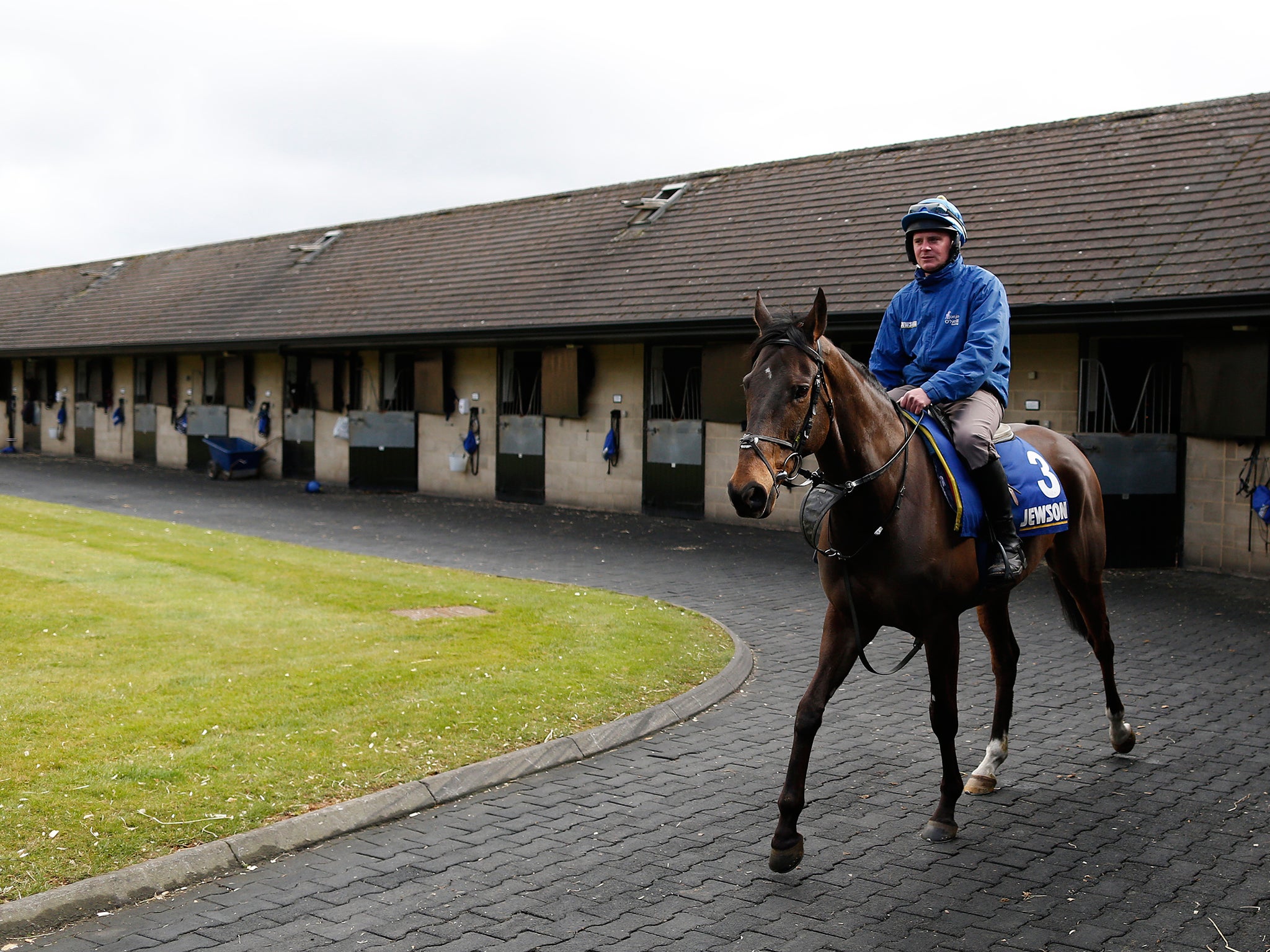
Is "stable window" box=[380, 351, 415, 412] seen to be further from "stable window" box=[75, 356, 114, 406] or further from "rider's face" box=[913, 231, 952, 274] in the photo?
"rider's face" box=[913, 231, 952, 274]

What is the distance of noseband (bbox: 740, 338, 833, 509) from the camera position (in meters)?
4.45

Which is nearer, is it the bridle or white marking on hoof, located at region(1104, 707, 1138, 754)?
the bridle

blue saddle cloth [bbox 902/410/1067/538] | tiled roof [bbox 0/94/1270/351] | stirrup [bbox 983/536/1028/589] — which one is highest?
tiled roof [bbox 0/94/1270/351]

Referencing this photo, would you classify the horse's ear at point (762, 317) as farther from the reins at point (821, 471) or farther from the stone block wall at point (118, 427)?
the stone block wall at point (118, 427)

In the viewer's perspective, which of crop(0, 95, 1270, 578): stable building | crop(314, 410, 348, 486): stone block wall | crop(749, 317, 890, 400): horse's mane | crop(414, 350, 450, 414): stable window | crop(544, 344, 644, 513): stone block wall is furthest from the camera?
crop(314, 410, 348, 486): stone block wall

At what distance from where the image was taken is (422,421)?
24.4m

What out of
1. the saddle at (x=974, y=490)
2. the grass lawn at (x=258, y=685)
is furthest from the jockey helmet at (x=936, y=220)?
the grass lawn at (x=258, y=685)

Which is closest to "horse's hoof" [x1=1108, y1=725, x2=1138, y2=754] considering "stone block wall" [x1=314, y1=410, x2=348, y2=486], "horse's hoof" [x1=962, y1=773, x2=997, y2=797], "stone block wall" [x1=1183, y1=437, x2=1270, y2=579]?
"horse's hoof" [x1=962, y1=773, x2=997, y2=797]

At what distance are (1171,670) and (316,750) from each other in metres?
6.73

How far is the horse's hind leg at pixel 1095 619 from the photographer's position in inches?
267

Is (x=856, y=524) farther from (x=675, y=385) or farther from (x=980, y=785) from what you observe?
(x=675, y=385)

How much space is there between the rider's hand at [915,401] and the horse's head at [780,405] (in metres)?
0.65

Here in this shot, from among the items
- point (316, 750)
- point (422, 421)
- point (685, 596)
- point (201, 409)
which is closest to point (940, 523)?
point (316, 750)

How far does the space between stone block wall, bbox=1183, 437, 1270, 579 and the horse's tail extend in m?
7.94
